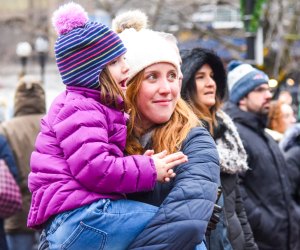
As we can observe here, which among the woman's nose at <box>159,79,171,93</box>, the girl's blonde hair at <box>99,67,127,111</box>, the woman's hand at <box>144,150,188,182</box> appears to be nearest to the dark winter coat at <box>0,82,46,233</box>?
the woman's nose at <box>159,79,171,93</box>

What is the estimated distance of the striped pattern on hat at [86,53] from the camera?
2781 mm

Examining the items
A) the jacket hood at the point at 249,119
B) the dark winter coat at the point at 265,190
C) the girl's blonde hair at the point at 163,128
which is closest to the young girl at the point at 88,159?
the girl's blonde hair at the point at 163,128

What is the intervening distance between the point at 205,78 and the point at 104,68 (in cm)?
149

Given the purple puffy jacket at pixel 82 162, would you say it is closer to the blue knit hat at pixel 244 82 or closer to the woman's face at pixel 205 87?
the woman's face at pixel 205 87

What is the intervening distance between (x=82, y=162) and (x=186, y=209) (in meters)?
0.43

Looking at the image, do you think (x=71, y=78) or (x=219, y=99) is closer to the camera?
(x=71, y=78)

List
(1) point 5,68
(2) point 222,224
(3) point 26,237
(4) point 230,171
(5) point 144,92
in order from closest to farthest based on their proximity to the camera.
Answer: (5) point 144,92 < (2) point 222,224 < (4) point 230,171 < (3) point 26,237 < (1) point 5,68

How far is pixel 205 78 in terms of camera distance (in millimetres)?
4211

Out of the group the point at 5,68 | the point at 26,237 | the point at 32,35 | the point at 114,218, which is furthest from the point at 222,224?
the point at 5,68

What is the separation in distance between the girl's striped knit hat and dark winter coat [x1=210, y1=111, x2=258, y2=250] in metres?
1.49

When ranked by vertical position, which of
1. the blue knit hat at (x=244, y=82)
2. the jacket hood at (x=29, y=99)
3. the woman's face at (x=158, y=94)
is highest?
the woman's face at (x=158, y=94)

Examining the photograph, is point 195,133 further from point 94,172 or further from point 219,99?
point 219,99

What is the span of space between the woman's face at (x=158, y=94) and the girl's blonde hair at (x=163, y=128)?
0.02 metres

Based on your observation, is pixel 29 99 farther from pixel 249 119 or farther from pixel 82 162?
pixel 82 162
